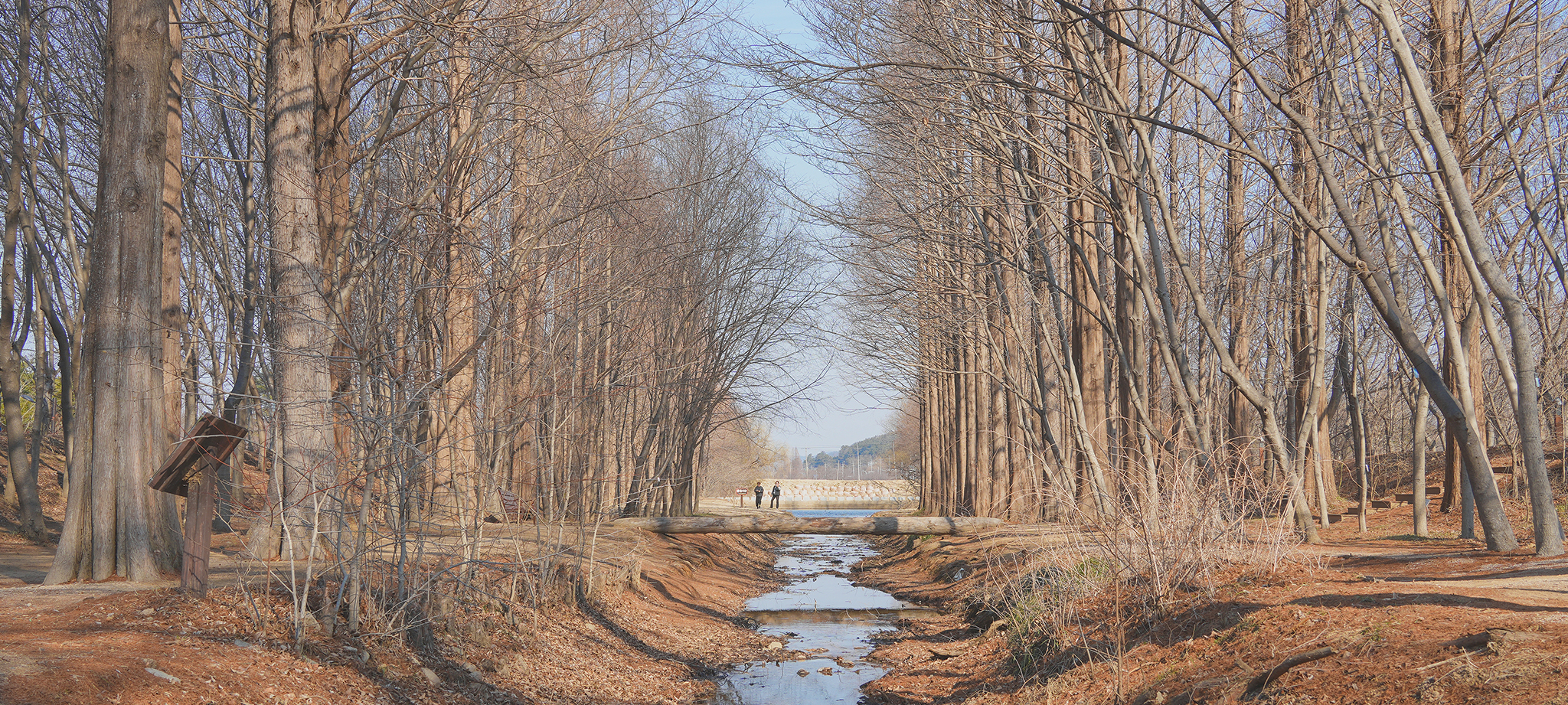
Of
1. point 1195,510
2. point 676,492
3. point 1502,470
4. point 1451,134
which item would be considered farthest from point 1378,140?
point 676,492

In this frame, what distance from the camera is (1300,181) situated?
52.1 feet

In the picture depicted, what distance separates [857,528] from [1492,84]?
10.9m

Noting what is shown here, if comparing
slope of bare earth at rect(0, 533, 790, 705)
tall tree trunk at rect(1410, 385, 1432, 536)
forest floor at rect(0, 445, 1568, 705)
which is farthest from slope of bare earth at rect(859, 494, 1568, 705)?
tall tree trunk at rect(1410, 385, 1432, 536)

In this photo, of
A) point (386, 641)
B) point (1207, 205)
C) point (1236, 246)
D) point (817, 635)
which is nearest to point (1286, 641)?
point (386, 641)

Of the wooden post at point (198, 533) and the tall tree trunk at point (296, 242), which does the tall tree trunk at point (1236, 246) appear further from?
the wooden post at point (198, 533)

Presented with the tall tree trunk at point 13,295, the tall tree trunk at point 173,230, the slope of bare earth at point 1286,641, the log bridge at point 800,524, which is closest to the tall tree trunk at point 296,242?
the tall tree trunk at point 173,230

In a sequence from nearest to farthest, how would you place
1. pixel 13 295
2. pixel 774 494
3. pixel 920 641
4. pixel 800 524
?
pixel 920 641
pixel 13 295
pixel 800 524
pixel 774 494

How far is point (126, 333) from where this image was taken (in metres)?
9.46

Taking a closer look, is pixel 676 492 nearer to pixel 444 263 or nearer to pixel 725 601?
pixel 725 601

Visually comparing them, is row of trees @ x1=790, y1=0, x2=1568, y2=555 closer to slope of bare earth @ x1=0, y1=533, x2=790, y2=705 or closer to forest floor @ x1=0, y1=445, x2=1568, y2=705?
forest floor @ x1=0, y1=445, x2=1568, y2=705

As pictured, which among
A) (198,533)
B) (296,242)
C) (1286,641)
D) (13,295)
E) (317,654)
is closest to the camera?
(1286,641)

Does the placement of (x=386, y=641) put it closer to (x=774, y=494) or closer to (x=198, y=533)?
(x=198, y=533)

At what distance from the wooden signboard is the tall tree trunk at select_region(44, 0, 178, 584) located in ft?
7.98

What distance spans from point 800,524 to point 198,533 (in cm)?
1238
